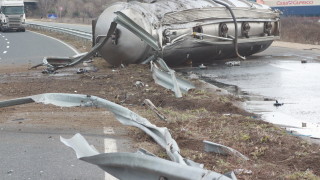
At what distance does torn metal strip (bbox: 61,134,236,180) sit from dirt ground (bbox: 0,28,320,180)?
1.12 m

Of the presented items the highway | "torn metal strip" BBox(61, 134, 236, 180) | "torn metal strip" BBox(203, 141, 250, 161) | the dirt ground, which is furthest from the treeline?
"torn metal strip" BBox(61, 134, 236, 180)

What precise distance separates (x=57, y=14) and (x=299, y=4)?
63500mm

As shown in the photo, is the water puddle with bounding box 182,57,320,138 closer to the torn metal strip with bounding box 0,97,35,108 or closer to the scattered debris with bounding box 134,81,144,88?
the scattered debris with bounding box 134,81,144,88

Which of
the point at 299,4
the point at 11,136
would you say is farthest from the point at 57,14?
the point at 11,136

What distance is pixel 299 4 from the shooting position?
6988cm

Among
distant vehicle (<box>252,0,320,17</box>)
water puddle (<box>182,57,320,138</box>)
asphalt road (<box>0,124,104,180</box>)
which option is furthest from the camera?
distant vehicle (<box>252,0,320,17</box>)

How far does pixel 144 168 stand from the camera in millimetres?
3971

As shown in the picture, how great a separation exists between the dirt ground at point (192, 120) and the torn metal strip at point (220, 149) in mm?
59

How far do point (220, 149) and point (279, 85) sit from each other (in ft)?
23.0

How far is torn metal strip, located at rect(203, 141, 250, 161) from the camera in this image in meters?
5.40

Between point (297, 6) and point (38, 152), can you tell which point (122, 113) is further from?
point (297, 6)

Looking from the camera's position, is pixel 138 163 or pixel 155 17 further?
pixel 155 17

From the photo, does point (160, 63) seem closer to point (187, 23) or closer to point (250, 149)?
point (187, 23)

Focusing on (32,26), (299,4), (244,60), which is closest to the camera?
(244,60)
